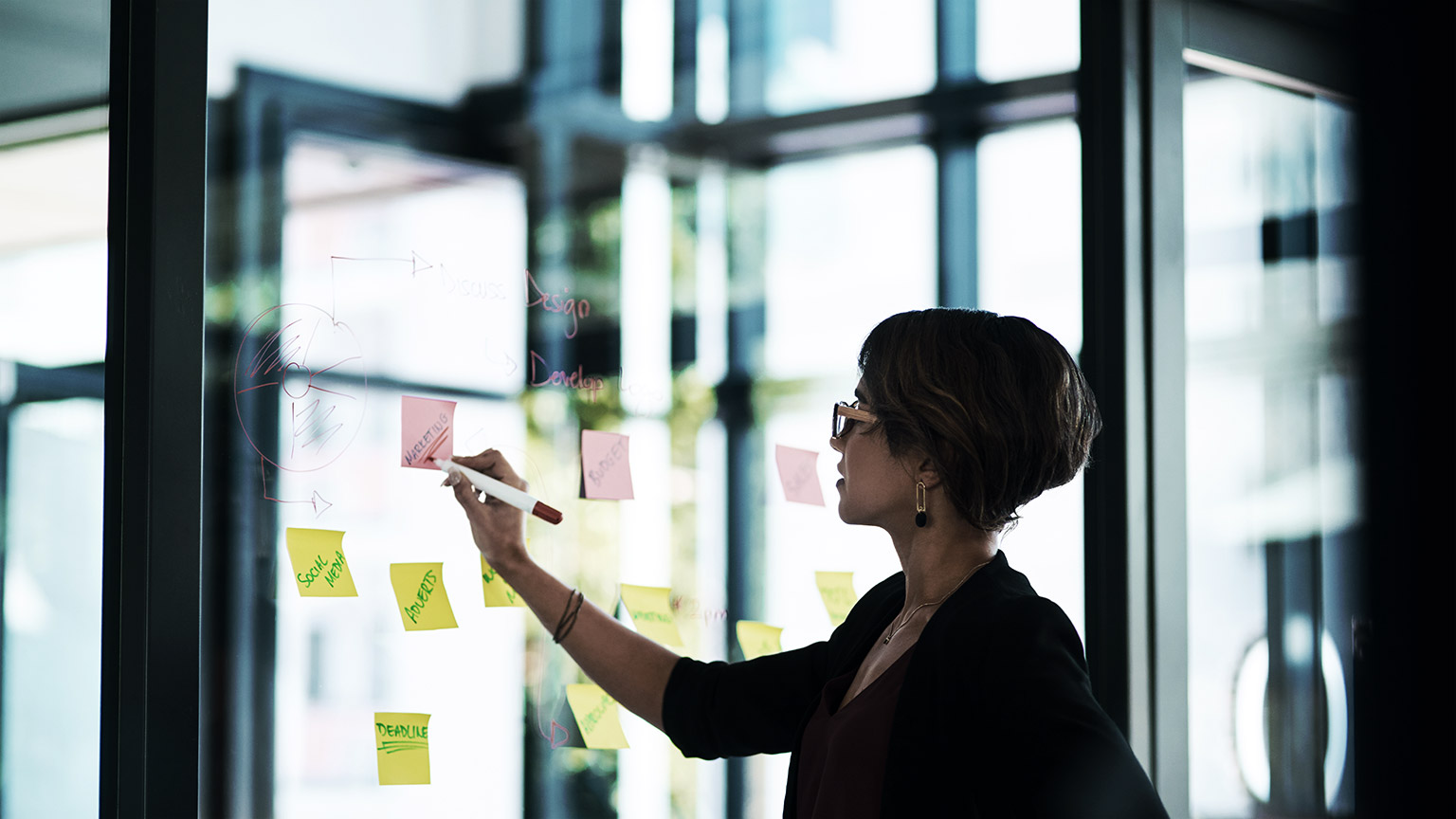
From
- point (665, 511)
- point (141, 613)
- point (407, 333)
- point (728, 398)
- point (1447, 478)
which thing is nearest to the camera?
point (141, 613)

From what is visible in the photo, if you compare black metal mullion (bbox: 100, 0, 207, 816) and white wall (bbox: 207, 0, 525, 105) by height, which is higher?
white wall (bbox: 207, 0, 525, 105)

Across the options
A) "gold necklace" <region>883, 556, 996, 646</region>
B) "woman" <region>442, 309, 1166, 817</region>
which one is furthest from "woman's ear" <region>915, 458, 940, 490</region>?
"gold necklace" <region>883, 556, 996, 646</region>

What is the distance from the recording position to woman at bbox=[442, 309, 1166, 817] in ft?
4.11

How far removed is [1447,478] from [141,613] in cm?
224

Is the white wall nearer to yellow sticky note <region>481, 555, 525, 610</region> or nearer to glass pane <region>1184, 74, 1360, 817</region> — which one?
yellow sticky note <region>481, 555, 525, 610</region>

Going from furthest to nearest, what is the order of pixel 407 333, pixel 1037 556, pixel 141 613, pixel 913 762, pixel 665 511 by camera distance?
1. pixel 1037 556
2. pixel 665 511
3. pixel 407 333
4. pixel 913 762
5. pixel 141 613

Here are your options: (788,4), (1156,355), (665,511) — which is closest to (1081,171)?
(1156,355)

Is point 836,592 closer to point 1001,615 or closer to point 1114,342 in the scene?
point 1114,342

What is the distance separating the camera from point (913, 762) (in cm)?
131

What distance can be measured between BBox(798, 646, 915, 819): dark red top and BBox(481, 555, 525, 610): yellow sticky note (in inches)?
16.0

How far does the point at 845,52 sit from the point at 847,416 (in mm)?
959

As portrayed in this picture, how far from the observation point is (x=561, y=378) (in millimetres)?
1691

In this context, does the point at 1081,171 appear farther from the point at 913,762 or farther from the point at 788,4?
the point at 913,762

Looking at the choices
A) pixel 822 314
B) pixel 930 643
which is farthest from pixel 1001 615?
pixel 822 314
